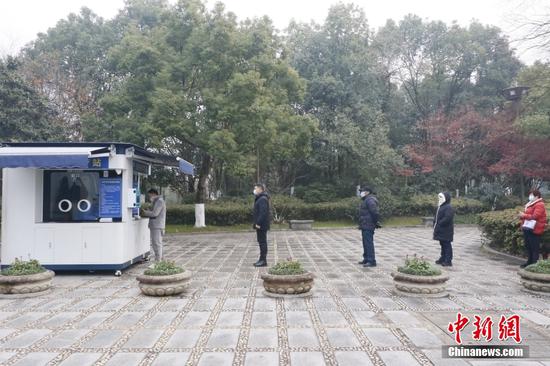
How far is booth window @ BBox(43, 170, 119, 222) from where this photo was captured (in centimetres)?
784

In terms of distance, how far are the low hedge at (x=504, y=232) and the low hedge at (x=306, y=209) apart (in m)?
8.20

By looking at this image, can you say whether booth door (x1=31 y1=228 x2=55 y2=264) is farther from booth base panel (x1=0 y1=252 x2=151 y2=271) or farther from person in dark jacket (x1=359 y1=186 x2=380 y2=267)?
person in dark jacket (x1=359 y1=186 x2=380 y2=267)

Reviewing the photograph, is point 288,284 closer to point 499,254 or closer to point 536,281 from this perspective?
point 536,281

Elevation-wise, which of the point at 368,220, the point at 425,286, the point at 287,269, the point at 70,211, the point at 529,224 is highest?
the point at 70,211

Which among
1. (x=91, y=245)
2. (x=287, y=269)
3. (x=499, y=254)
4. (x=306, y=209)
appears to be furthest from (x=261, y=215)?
(x=306, y=209)

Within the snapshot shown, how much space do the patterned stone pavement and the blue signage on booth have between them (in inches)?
47.8

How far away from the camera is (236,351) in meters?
4.01

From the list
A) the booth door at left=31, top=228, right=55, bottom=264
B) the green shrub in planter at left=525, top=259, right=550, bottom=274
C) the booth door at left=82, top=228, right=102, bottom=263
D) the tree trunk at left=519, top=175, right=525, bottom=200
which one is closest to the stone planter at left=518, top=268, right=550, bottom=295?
the green shrub in planter at left=525, top=259, right=550, bottom=274

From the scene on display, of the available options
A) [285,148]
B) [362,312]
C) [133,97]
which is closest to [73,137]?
[133,97]

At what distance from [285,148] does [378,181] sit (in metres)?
5.60

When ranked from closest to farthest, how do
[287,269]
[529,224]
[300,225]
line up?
[287,269], [529,224], [300,225]

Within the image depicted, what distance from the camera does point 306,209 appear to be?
19.5 metres

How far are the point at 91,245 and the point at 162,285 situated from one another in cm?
246

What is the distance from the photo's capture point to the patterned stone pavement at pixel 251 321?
3914 mm
